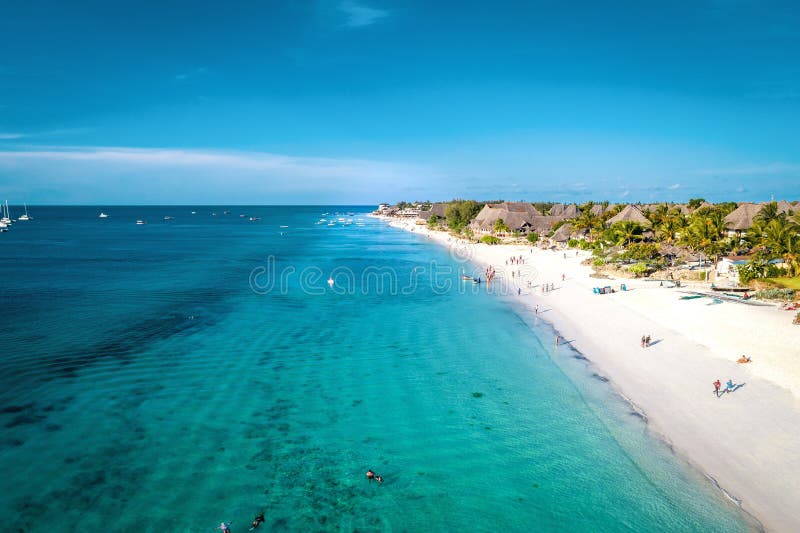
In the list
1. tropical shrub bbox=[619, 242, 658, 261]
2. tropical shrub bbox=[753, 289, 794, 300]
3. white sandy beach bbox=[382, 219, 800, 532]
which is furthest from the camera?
tropical shrub bbox=[619, 242, 658, 261]

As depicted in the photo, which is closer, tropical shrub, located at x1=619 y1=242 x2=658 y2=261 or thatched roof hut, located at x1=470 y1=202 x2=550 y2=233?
tropical shrub, located at x1=619 y1=242 x2=658 y2=261

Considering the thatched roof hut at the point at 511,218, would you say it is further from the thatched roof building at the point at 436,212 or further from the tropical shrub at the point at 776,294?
the tropical shrub at the point at 776,294

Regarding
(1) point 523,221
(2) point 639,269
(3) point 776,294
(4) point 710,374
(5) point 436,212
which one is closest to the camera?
(4) point 710,374

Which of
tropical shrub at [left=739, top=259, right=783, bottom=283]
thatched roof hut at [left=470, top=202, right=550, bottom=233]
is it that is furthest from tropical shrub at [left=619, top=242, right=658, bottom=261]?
thatched roof hut at [left=470, top=202, right=550, bottom=233]

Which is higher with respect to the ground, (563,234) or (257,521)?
(563,234)

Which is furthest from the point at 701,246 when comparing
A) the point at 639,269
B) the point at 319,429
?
the point at 319,429

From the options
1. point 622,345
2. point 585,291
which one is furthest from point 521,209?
point 622,345

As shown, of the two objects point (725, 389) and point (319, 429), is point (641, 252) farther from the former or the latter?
point (319, 429)

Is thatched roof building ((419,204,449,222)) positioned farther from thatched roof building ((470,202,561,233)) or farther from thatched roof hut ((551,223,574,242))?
thatched roof hut ((551,223,574,242))

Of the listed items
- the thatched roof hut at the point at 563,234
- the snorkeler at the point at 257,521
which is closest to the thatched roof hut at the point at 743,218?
the thatched roof hut at the point at 563,234
